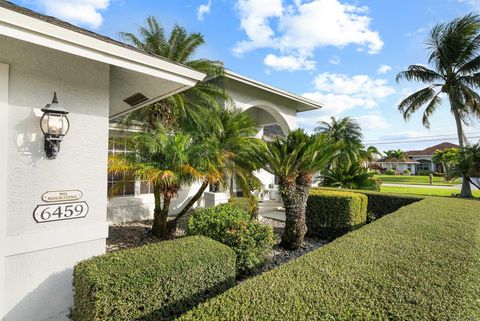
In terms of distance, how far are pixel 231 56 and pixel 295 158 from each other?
786cm

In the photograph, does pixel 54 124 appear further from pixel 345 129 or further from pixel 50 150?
pixel 345 129

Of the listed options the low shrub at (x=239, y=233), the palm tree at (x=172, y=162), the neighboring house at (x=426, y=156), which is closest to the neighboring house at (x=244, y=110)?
the palm tree at (x=172, y=162)

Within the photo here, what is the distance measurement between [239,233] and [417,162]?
246 ft

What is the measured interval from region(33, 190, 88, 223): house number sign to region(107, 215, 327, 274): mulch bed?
145 inches

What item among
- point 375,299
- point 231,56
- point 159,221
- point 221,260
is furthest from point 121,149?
point 375,299

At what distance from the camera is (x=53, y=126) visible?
11.4ft

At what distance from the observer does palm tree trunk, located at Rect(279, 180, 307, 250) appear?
292 inches

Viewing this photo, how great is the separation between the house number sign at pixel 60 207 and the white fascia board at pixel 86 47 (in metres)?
2.02

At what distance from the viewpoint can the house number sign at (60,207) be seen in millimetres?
3602

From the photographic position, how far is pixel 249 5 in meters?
8.73

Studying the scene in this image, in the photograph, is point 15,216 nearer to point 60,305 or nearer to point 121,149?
point 60,305

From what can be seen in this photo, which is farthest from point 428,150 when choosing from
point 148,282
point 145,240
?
point 148,282

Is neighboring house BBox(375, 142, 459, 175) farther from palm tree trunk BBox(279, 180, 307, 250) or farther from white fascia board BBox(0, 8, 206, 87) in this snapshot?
white fascia board BBox(0, 8, 206, 87)

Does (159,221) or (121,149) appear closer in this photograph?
(159,221)
